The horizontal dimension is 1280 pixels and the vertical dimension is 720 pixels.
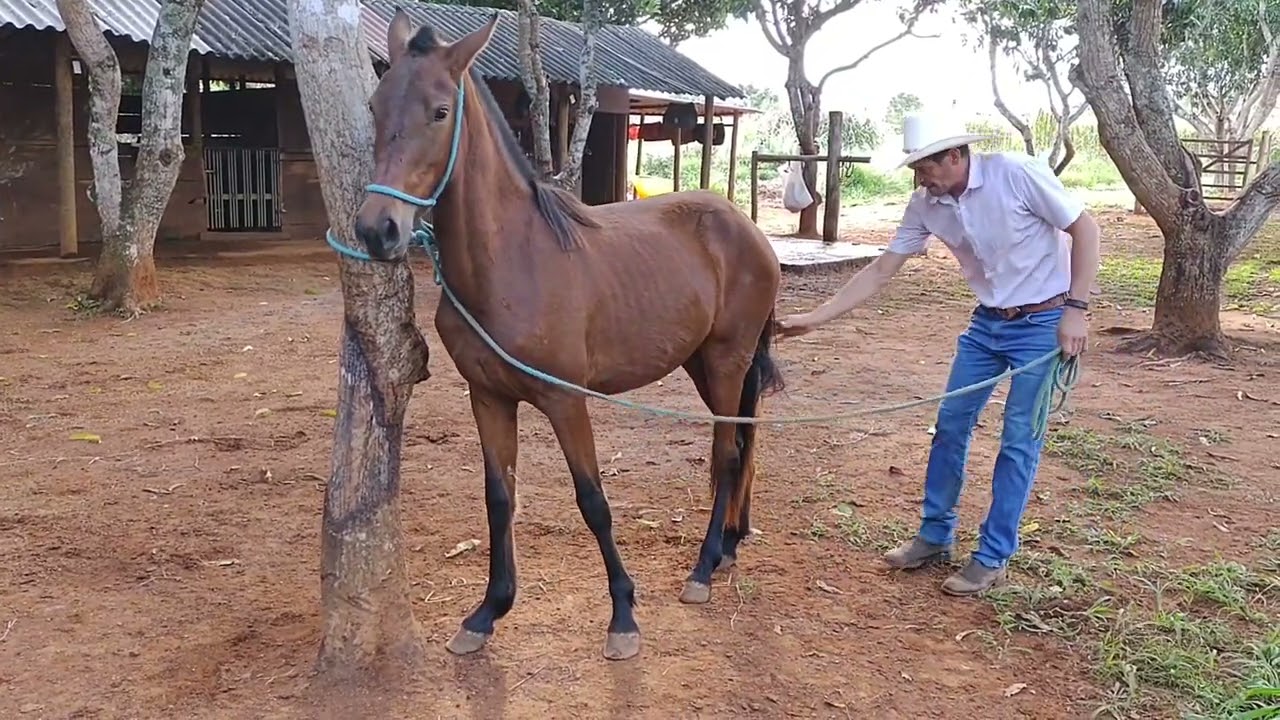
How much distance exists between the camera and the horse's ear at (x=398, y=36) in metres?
2.70

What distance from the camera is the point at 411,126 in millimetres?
2605

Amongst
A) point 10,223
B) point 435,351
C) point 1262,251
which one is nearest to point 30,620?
point 435,351

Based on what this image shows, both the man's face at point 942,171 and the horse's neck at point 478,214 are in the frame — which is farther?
the man's face at point 942,171

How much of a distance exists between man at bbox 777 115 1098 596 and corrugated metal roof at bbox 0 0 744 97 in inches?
307

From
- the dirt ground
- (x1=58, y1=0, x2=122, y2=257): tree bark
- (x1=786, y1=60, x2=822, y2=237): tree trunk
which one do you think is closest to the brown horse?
the dirt ground

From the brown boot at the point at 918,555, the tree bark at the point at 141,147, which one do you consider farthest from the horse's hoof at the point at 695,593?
the tree bark at the point at 141,147

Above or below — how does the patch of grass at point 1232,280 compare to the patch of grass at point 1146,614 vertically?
above

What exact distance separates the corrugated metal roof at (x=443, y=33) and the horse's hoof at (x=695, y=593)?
8171 millimetres

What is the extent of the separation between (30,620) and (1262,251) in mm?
15808

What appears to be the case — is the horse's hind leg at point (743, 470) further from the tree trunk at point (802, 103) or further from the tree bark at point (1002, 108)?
the tree bark at point (1002, 108)

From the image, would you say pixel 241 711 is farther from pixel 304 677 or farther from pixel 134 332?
pixel 134 332

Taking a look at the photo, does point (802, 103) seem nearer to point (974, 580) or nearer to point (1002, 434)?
point (1002, 434)

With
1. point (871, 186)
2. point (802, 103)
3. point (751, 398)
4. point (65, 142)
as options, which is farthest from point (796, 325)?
point (871, 186)

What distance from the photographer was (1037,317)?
365 centimetres
